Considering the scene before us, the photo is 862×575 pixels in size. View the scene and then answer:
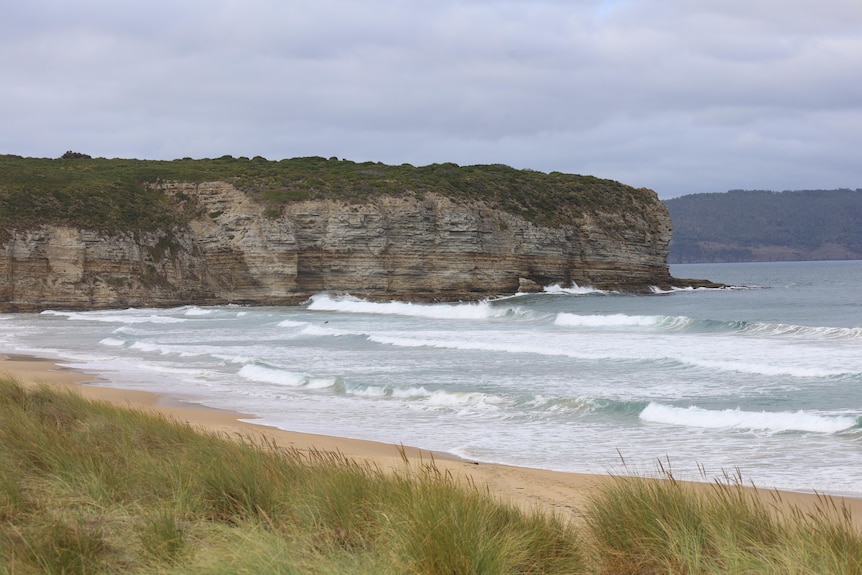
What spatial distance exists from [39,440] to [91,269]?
151ft

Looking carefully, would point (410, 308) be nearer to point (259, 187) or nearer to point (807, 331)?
point (259, 187)

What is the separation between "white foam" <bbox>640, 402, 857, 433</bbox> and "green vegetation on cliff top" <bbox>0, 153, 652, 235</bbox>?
45161 mm

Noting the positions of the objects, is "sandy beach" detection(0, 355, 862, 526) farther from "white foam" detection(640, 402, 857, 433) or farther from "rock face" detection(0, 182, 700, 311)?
"rock face" detection(0, 182, 700, 311)

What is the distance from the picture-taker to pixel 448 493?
506 centimetres

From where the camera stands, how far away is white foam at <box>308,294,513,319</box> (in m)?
45.8

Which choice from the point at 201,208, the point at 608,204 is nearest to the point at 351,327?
the point at 201,208

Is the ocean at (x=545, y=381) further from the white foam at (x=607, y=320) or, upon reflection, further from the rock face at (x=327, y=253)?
the rock face at (x=327, y=253)

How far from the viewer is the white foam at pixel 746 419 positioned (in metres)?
12.0

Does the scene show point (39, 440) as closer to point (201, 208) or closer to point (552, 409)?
point (552, 409)

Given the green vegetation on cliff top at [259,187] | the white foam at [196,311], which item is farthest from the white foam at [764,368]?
the green vegetation on cliff top at [259,187]

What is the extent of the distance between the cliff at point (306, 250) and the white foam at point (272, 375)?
3256 centimetres

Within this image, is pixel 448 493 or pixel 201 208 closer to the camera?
pixel 448 493

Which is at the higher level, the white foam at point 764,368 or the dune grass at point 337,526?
the dune grass at point 337,526

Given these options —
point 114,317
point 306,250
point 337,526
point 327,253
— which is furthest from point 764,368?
point 306,250
